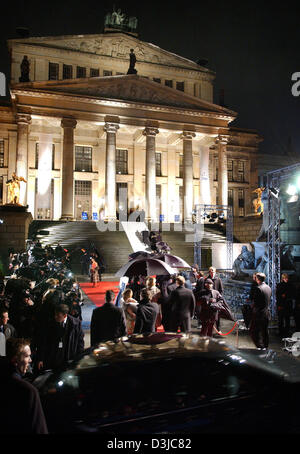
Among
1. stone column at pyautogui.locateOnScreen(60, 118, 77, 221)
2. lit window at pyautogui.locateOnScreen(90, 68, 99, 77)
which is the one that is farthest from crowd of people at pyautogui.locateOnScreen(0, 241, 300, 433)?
lit window at pyautogui.locateOnScreen(90, 68, 99, 77)

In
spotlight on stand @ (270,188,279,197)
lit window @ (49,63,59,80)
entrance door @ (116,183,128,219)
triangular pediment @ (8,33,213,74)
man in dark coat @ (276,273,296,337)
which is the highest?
triangular pediment @ (8,33,213,74)

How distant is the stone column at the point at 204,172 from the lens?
120 ft

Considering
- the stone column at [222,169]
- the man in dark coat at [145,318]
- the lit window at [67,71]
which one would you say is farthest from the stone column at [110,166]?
the man in dark coat at [145,318]

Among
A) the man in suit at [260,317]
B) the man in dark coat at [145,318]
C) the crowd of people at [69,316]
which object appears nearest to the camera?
the crowd of people at [69,316]

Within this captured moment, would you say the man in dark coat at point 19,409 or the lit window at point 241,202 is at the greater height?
the lit window at point 241,202

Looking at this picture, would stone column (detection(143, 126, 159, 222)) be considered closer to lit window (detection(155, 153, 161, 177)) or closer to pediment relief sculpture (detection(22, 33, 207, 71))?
lit window (detection(155, 153, 161, 177))

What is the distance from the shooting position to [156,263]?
30.9ft

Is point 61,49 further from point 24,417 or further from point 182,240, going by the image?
point 24,417

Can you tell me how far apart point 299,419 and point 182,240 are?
24.5 metres

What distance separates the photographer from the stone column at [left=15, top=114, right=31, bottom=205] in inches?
1174

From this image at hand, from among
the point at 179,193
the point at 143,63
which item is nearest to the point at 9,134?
the point at 143,63

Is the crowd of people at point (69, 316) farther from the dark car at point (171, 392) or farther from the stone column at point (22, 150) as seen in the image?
the stone column at point (22, 150)

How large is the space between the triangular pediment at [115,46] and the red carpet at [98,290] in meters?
29.8

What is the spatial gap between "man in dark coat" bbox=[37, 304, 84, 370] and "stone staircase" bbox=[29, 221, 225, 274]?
1614 centimetres
